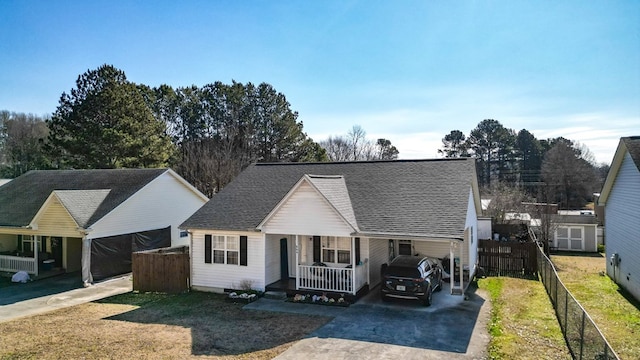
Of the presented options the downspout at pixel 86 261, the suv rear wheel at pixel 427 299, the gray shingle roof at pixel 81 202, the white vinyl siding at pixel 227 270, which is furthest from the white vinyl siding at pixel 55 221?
the suv rear wheel at pixel 427 299

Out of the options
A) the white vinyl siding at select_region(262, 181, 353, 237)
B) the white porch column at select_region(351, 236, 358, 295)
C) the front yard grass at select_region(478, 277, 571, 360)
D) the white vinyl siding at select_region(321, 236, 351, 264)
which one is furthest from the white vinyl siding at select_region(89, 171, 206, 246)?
the front yard grass at select_region(478, 277, 571, 360)

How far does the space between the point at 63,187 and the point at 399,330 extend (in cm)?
2300

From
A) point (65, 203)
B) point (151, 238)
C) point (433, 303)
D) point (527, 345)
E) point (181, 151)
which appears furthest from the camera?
point (181, 151)

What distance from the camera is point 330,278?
1631 centimetres

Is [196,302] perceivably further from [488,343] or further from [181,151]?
[181,151]

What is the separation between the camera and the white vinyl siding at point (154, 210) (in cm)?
2123

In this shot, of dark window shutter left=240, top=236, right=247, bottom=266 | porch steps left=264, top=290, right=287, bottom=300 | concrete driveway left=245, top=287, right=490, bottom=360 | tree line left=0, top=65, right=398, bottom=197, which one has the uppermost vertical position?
tree line left=0, top=65, right=398, bottom=197

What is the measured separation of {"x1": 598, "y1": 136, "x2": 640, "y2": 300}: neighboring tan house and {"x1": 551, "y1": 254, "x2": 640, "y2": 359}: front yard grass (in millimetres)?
729

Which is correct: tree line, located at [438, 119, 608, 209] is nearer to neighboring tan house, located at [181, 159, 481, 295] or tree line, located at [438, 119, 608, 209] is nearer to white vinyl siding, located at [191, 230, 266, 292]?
neighboring tan house, located at [181, 159, 481, 295]

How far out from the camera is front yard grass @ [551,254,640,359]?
11656 mm

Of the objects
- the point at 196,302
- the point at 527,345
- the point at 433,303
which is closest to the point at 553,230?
the point at 433,303

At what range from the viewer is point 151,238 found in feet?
77.8

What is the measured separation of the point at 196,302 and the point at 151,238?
29.1ft

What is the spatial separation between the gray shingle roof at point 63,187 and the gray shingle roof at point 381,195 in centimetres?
593
